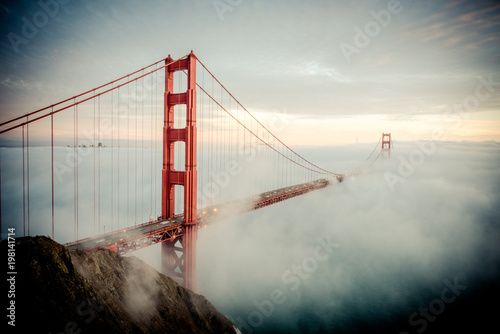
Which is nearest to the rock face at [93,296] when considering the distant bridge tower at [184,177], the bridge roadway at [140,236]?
the bridge roadway at [140,236]

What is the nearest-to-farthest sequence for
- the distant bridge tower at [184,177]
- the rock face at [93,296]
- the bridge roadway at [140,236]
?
the rock face at [93,296] → the bridge roadway at [140,236] → the distant bridge tower at [184,177]

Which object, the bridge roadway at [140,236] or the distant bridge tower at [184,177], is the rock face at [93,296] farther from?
the distant bridge tower at [184,177]

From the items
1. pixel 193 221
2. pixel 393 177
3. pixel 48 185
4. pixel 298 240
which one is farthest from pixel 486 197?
pixel 48 185

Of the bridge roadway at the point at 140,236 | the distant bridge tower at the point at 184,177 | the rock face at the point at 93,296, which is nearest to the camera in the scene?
the rock face at the point at 93,296

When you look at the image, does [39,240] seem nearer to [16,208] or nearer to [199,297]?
[199,297]

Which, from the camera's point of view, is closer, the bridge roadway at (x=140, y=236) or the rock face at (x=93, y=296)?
the rock face at (x=93, y=296)

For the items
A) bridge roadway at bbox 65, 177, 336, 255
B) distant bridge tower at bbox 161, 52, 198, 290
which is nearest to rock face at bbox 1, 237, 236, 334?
bridge roadway at bbox 65, 177, 336, 255
